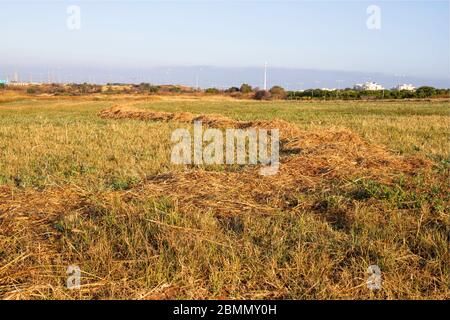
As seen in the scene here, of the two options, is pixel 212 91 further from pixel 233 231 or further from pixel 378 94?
pixel 233 231

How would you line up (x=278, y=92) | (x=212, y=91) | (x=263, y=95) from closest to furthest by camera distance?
(x=263, y=95), (x=278, y=92), (x=212, y=91)

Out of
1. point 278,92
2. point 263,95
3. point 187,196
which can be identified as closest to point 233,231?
point 187,196

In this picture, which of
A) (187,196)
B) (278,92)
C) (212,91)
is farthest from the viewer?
(212,91)

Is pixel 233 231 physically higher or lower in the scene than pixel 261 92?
lower

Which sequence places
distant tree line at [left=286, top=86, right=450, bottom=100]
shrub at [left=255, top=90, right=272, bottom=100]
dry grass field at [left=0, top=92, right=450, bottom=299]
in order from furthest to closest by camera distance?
shrub at [left=255, top=90, right=272, bottom=100] → distant tree line at [left=286, top=86, right=450, bottom=100] → dry grass field at [left=0, top=92, right=450, bottom=299]

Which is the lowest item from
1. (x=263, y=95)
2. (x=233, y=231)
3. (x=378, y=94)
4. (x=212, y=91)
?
(x=233, y=231)

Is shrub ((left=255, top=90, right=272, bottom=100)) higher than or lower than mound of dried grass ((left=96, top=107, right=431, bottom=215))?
higher

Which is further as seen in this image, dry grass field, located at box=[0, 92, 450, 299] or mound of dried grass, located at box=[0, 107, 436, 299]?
mound of dried grass, located at box=[0, 107, 436, 299]

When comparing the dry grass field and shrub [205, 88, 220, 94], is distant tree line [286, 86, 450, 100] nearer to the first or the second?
shrub [205, 88, 220, 94]

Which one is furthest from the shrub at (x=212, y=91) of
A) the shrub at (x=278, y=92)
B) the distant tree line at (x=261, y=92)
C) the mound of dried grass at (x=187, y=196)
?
the mound of dried grass at (x=187, y=196)

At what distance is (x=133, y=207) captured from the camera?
15.1ft

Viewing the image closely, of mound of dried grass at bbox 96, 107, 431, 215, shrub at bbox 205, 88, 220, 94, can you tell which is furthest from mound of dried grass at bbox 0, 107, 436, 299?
shrub at bbox 205, 88, 220, 94

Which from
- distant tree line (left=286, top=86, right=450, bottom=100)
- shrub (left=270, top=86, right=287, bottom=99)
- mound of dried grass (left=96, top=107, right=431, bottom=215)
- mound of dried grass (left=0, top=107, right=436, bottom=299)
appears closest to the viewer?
mound of dried grass (left=0, top=107, right=436, bottom=299)
